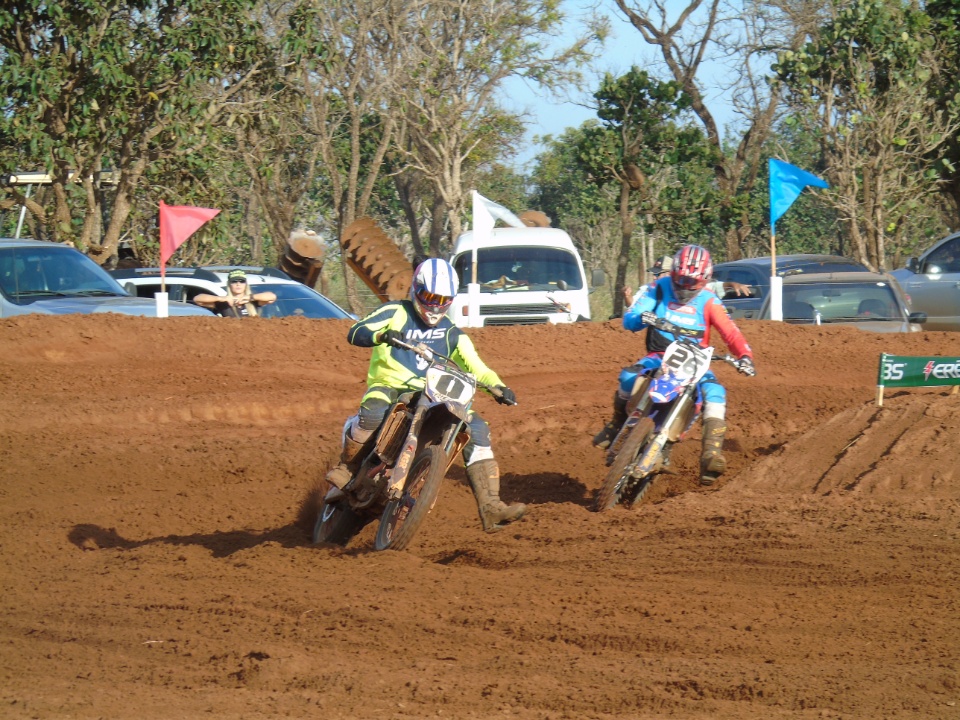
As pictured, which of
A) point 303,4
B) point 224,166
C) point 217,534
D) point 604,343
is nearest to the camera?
point 217,534

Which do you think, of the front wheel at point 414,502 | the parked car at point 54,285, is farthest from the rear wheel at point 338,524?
the parked car at point 54,285

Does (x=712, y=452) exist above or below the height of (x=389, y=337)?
below

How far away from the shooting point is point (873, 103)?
79.0ft

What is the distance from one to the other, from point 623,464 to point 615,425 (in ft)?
2.38

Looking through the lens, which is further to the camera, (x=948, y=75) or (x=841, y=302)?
(x=948, y=75)

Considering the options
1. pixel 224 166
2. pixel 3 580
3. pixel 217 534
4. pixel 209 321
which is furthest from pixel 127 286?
pixel 224 166

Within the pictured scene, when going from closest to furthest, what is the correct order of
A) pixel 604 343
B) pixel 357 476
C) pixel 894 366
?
pixel 357 476 < pixel 894 366 < pixel 604 343

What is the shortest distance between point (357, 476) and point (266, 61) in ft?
52.1

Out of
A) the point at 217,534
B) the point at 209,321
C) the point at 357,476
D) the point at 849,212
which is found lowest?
the point at 217,534

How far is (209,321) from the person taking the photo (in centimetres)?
1364

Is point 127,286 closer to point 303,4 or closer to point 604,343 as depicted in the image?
point 604,343

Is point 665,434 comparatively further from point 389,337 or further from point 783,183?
point 783,183

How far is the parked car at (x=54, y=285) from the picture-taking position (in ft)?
43.7

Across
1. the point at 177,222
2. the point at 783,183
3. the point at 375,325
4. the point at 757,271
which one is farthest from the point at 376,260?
the point at 375,325
